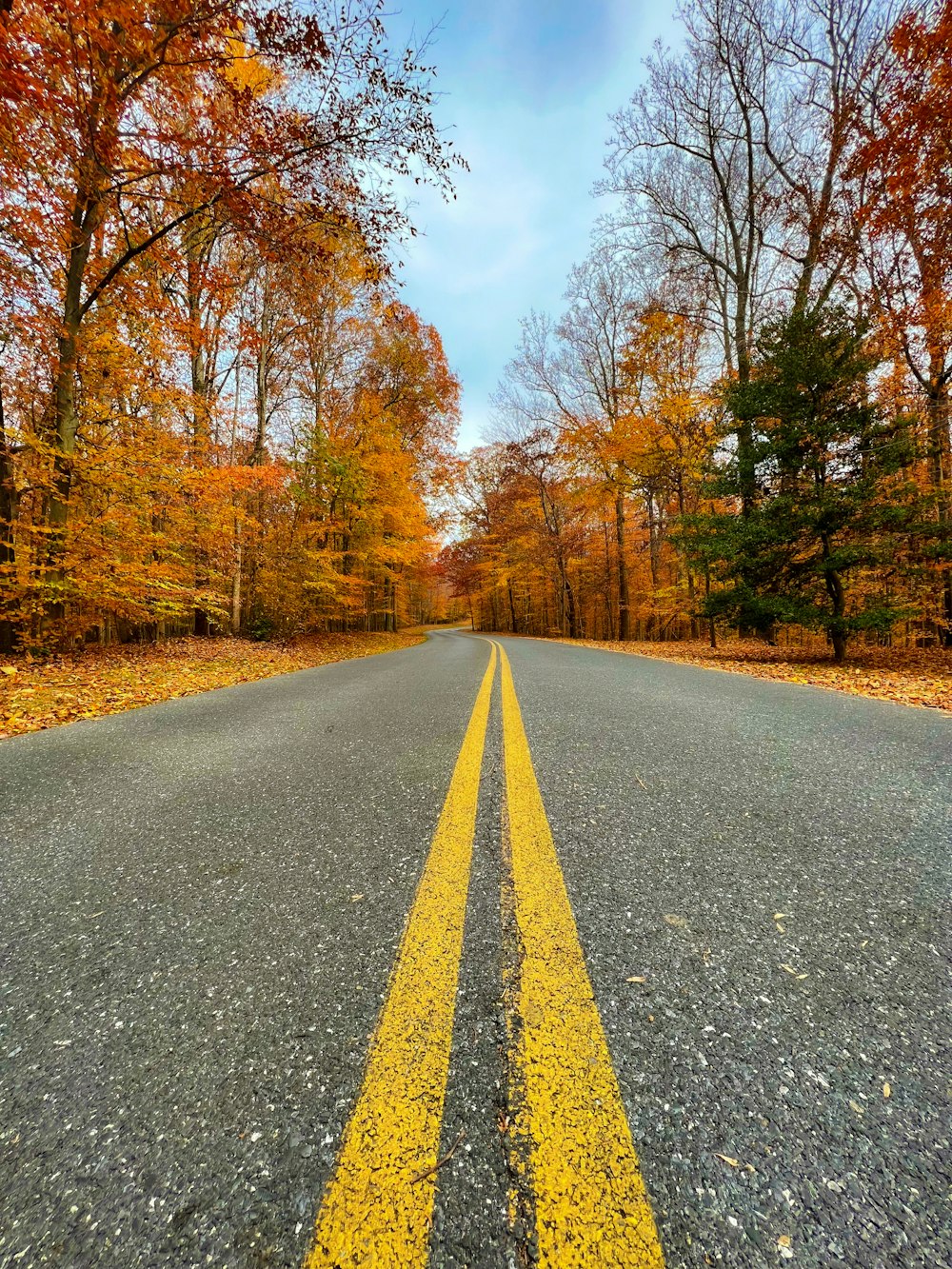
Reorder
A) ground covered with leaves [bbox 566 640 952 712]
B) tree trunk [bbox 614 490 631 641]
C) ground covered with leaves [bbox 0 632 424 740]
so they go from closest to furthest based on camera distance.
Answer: ground covered with leaves [bbox 0 632 424 740], ground covered with leaves [bbox 566 640 952 712], tree trunk [bbox 614 490 631 641]

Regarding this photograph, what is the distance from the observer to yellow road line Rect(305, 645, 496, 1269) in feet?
2.07

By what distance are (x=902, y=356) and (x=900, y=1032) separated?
1430 centimetres

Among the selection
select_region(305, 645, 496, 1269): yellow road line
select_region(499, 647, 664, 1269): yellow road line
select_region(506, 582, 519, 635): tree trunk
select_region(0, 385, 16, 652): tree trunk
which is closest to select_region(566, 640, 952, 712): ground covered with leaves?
select_region(499, 647, 664, 1269): yellow road line

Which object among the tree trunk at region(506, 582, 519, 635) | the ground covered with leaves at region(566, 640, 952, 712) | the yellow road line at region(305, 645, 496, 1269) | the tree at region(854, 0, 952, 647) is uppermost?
the tree at region(854, 0, 952, 647)

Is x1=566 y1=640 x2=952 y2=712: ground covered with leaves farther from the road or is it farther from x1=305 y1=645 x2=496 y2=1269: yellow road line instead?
x1=305 y1=645 x2=496 y2=1269: yellow road line

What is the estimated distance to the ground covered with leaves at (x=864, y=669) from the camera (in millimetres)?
5340

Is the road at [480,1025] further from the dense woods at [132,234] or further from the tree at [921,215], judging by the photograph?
the tree at [921,215]

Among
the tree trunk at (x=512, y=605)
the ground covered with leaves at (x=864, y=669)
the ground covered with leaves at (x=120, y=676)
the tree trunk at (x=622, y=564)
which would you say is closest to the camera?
the ground covered with leaves at (x=120, y=676)

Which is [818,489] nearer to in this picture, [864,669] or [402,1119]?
[864,669]

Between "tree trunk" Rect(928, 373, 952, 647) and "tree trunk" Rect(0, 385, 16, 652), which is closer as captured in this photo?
"tree trunk" Rect(0, 385, 16, 652)

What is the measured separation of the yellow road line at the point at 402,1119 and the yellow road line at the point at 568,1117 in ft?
0.50

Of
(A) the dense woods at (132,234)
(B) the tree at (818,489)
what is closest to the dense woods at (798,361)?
(B) the tree at (818,489)

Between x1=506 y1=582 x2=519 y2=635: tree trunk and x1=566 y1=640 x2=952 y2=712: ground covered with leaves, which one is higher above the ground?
x1=506 y1=582 x2=519 y2=635: tree trunk

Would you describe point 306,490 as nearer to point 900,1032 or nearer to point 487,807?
point 487,807
